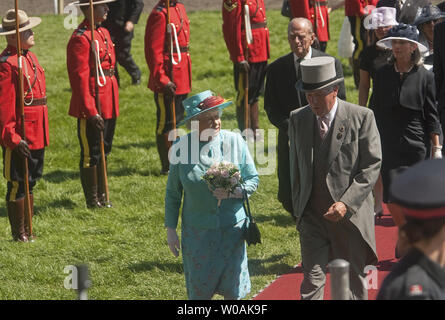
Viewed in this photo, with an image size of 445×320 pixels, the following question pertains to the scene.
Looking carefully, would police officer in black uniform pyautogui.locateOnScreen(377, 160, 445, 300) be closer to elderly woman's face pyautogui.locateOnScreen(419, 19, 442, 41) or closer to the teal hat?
the teal hat

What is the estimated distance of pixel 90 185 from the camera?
1123 centimetres

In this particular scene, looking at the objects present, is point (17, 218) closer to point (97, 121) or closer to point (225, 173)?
point (97, 121)

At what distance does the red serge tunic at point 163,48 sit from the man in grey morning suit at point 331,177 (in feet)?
15.8

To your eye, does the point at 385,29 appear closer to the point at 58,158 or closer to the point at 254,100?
the point at 254,100

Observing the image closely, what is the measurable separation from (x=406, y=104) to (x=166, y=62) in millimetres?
4084

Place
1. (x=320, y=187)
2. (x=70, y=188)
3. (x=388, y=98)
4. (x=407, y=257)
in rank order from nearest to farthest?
(x=407, y=257) < (x=320, y=187) < (x=388, y=98) < (x=70, y=188)

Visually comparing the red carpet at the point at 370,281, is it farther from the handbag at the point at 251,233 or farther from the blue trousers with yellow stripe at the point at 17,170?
the blue trousers with yellow stripe at the point at 17,170

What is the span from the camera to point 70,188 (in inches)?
476

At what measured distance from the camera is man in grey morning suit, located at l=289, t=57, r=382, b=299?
6.92m

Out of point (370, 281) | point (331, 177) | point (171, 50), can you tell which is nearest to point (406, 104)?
point (370, 281)

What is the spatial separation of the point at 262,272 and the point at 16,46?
301cm

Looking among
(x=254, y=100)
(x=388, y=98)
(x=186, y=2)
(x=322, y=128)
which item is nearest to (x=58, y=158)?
(x=254, y=100)

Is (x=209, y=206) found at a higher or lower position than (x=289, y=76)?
lower

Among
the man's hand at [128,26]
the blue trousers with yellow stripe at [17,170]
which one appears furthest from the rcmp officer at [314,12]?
the blue trousers with yellow stripe at [17,170]
